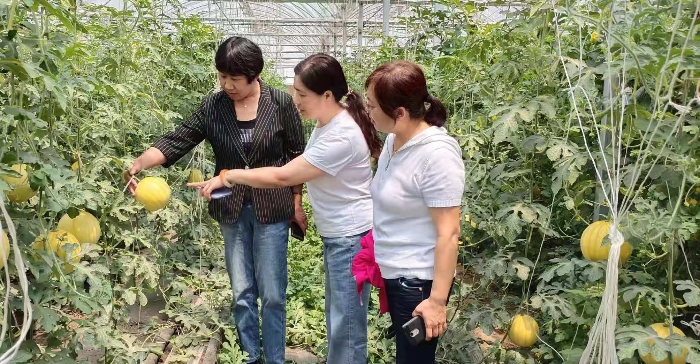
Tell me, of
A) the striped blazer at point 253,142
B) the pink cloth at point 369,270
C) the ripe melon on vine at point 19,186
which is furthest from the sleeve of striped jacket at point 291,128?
the ripe melon on vine at point 19,186

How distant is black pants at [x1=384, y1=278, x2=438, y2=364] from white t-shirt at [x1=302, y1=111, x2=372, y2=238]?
0.43 meters

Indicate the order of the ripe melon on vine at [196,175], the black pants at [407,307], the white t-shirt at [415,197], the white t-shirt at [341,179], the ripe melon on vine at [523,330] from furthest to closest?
the ripe melon on vine at [196,175] → the ripe melon on vine at [523,330] → the white t-shirt at [341,179] → the black pants at [407,307] → the white t-shirt at [415,197]

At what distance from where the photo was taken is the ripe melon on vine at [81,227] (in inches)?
82.2

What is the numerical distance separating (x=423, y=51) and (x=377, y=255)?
4809 mm

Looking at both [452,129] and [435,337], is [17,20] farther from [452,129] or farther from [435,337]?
[452,129]

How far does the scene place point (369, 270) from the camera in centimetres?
231

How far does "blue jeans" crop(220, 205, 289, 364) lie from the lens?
2.92m

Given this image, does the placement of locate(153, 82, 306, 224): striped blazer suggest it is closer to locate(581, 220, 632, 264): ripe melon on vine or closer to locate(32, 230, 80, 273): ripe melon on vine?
locate(32, 230, 80, 273): ripe melon on vine

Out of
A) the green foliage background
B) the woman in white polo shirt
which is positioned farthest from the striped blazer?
the woman in white polo shirt

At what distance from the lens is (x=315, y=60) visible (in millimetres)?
2445

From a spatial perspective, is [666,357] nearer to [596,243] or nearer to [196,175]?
[596,243]

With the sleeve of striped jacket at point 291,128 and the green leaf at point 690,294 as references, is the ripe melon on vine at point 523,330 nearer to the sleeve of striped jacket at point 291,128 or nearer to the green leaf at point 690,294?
the green leaf at point 690,294

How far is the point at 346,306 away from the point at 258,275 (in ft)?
1.84

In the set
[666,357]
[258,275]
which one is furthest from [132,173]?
[666,357]
